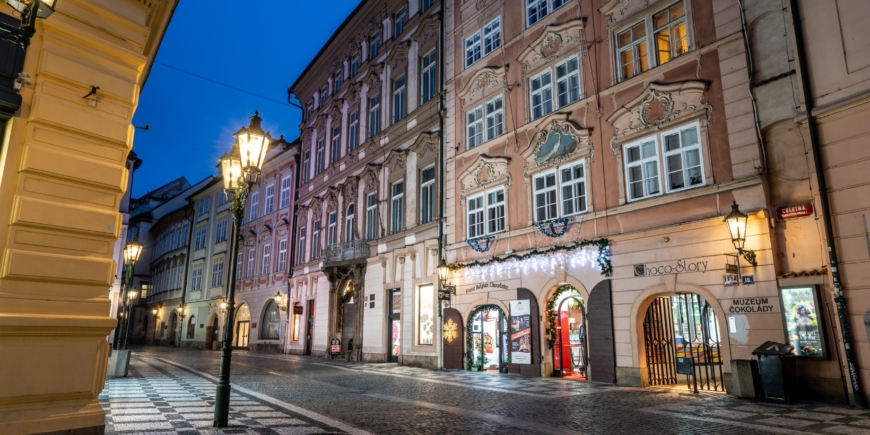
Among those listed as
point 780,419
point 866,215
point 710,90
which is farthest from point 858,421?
point 710,90

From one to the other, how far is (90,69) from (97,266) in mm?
2496

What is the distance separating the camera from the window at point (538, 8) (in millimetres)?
18219

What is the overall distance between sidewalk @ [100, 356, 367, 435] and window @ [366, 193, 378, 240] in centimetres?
1355

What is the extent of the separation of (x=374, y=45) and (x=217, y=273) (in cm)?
2235

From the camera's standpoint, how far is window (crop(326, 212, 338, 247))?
2995cm

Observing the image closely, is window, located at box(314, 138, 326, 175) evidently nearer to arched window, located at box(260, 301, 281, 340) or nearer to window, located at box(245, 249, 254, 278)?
arched window, located at box(260, 301, 281, 340)

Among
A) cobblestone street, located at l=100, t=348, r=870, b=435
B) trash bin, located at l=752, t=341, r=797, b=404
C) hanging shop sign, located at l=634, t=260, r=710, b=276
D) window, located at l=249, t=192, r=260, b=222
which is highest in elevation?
window, located at l=249, t=192, r=260, b=222

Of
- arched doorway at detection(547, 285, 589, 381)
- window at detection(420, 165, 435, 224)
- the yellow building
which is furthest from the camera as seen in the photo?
window at detection(420, 165, 435, 224)

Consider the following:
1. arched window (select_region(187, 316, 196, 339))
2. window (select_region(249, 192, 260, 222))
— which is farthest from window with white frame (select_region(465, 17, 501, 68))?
arched window (select_region(187, 316, 196, 339))

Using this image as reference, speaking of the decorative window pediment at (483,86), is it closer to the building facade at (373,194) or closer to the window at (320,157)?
the building facade at (373,194)

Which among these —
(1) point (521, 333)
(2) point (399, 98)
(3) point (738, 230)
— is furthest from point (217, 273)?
(3) point (738, 230)

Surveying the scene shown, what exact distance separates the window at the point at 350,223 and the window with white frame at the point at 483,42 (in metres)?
10.4

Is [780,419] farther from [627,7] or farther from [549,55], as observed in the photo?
[549,55]

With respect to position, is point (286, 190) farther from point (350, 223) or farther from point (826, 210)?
point (826, 210)
